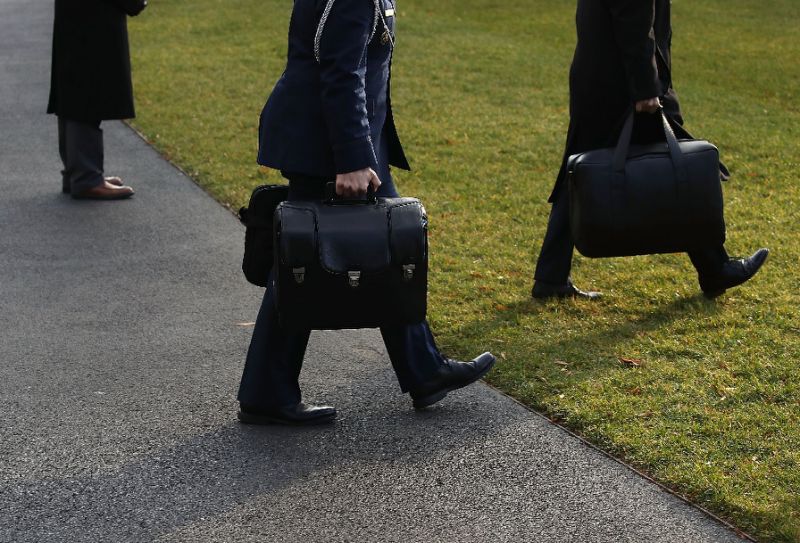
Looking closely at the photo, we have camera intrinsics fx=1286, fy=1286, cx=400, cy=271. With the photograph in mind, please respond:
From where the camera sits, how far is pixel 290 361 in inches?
183

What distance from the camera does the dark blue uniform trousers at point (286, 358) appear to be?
181 inches

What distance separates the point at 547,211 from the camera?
26.3 ft

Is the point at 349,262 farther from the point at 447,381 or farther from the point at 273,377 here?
the point at 447,381

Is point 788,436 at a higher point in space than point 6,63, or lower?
higher

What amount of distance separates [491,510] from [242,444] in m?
1.01

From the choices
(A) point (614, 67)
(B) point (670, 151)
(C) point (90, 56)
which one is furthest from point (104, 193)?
(B) point (670, 151)

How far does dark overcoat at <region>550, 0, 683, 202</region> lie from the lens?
17.7 ft

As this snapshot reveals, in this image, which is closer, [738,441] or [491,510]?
[491,510]

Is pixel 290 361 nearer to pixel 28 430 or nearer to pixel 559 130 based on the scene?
pixel 28 430

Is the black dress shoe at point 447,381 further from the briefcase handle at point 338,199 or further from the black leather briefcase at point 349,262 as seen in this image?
the briefcase handle at point 338,199

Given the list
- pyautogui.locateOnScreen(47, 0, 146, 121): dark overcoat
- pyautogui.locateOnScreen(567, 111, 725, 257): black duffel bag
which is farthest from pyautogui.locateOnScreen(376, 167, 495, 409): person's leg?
pyautogui.locateOnScreen(47, 0, 146, 121): dark overcoat

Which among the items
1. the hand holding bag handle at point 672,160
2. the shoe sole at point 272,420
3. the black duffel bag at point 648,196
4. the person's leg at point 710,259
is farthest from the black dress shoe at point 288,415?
the person's leg at point 710,259

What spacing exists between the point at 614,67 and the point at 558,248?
2.98ft

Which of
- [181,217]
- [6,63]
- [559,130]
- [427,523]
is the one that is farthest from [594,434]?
[6,63]
